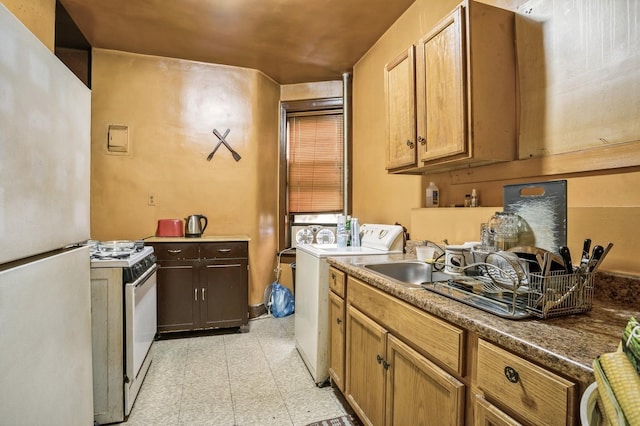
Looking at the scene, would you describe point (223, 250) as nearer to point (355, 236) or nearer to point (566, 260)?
point (355, 236)

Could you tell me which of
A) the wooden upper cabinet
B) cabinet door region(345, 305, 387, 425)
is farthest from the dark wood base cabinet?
the wooden upper cabinet

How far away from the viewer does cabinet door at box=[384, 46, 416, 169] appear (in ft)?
6.06

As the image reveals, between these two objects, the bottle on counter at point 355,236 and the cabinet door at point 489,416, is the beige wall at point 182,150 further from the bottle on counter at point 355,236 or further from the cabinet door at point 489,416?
the cabinet door at point 489,416

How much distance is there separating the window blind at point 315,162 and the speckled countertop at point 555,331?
267 cm

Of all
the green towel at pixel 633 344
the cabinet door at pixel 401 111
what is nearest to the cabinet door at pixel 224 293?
the cabinet door at pixel 401 111

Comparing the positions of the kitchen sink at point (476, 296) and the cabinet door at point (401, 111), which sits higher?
the cabinet door at point (401, 111)

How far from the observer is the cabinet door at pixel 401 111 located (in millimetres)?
1846

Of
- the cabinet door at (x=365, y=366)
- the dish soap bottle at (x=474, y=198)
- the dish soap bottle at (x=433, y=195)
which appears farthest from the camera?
the dish soap bottle at (x=433, y=195)

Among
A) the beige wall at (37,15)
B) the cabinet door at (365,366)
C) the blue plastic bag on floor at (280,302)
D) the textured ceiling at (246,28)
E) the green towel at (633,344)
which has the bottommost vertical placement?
the blue plastic bag on floor at (280,302)

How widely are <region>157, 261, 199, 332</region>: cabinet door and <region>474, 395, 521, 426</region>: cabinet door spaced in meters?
2.58

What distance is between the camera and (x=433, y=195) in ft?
6.81

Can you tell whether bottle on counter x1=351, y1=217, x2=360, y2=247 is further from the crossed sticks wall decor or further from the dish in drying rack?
the crossed sticks wall decor

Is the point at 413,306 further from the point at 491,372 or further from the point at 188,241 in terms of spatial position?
the point at 188,241

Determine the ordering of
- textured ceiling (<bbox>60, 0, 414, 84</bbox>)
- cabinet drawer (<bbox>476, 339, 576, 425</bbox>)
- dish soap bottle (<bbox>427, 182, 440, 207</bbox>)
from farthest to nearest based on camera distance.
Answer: textured ceiling (<bbox>60, 0, 414, 84</bbox>) → dish soap bottle (<bbox>427, 182, 440, 207</bbox>) → cabinet drawer (<bbox>476, 339, 576, 425</bbox>)
